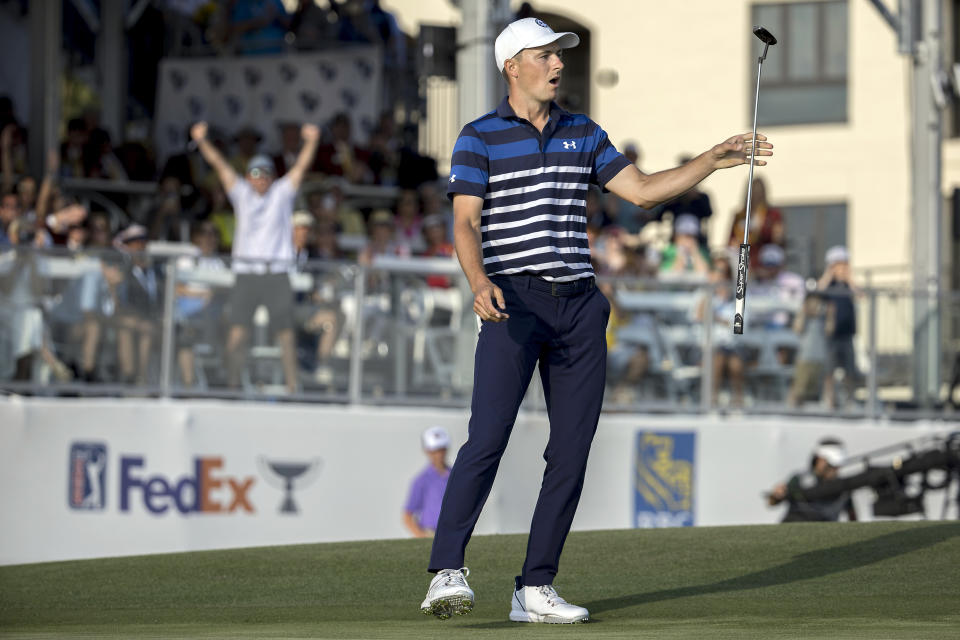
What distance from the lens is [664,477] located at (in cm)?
1647

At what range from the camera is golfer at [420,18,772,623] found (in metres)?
7.29

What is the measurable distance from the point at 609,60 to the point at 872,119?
207 inches

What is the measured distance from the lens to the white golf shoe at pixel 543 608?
7277 mm

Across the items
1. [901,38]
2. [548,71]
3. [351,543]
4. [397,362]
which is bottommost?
[351,543]

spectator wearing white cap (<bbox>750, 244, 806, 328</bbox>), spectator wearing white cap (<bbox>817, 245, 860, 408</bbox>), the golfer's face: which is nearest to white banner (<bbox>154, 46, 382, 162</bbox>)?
spectator wearing white cap (<bbox>750, 244, 806, 328</bbox>)

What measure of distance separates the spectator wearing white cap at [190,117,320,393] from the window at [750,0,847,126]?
64.3 ft

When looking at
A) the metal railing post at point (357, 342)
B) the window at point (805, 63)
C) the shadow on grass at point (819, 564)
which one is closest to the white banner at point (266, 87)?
the metal railing post at point (357, 342)

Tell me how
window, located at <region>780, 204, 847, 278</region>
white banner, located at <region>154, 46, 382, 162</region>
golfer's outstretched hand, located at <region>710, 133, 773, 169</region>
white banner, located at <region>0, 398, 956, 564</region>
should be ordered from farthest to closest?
window, located at <region>780, 204, 847, 278</region>, white banner, located at <region>154, 46, 382, 162</region>, white banner, located at <region>0, 398, 956, 564</region>, golfer's outstretched hand, located at <region>710, 133, 773, 169</region>

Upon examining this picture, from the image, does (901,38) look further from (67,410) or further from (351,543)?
(351,543)

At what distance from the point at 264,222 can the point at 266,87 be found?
6016mm

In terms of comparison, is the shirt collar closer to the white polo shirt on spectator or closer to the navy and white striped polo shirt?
the navy and white striped polo shirt

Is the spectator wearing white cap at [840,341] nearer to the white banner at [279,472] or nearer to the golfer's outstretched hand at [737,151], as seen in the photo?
the white banner at [279,472]

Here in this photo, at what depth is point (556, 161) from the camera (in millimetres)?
7359

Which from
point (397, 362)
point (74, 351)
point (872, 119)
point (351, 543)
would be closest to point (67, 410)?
point (74, 351)
